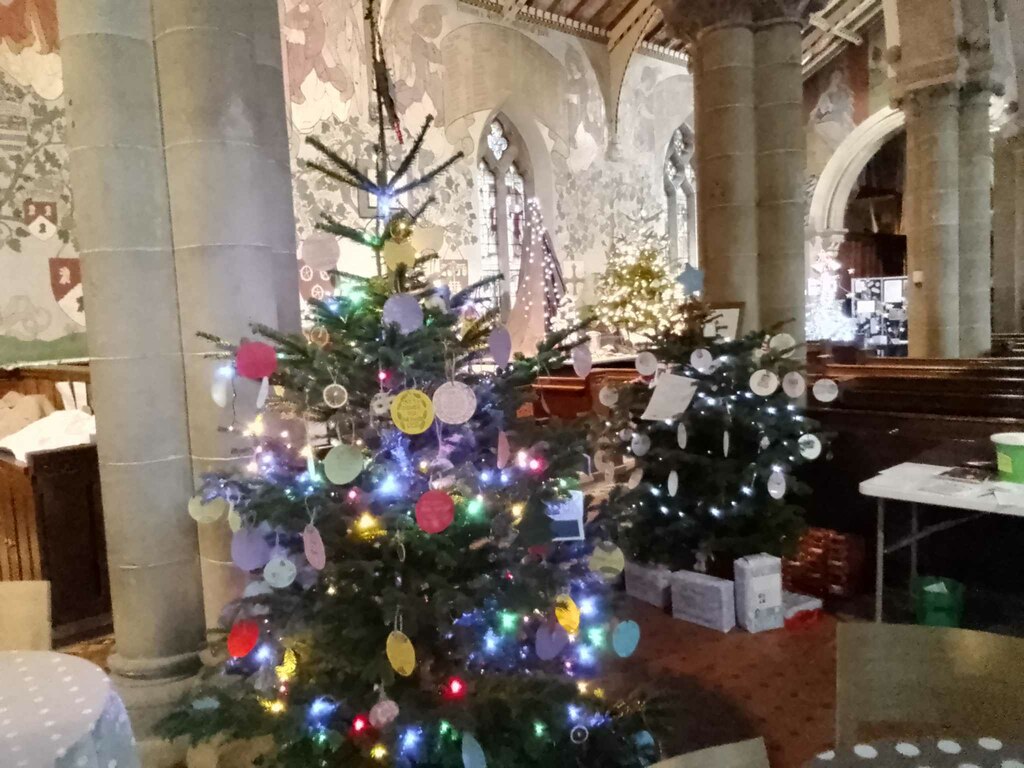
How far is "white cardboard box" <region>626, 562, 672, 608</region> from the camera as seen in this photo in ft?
13.1

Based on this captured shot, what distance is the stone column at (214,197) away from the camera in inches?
103

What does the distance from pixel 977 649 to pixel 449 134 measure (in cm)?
806

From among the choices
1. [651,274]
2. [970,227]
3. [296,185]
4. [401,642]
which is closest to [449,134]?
[296,185]

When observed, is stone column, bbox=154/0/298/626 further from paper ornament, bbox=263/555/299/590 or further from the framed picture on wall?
the framed picture on wall

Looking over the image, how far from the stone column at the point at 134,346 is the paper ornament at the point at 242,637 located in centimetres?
75

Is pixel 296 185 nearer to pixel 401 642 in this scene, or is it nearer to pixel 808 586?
pixel 808 586

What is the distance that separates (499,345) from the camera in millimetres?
2166

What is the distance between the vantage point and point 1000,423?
3562 mm

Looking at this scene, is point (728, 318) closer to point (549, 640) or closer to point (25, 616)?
point (549, 640)

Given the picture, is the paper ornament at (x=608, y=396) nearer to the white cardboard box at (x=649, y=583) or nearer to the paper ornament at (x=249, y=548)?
the white cardboard box at (x=649, y=583)

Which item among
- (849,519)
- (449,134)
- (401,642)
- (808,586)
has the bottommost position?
(808,586)

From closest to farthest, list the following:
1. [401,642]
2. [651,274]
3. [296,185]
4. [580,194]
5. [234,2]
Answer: [401,642] < [234,2] < [296,185] < [651,274] < [580,194]

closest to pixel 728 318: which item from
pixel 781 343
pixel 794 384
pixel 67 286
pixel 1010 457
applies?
pixel 781 343

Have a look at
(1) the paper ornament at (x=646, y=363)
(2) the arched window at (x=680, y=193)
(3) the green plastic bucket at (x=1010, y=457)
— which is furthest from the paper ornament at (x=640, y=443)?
(2) the arched window at (x=680, y=193)
